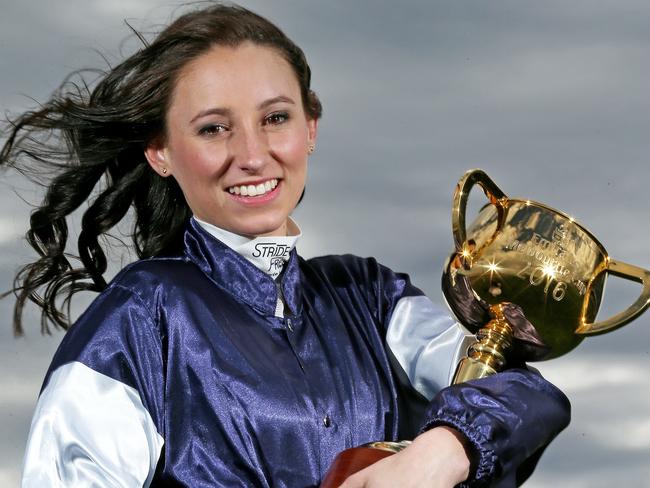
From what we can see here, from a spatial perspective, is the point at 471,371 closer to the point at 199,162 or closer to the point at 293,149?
the point at 293,149

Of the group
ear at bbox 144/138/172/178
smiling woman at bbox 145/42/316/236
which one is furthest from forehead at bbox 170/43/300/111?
ear at bbox 144/138/172/178

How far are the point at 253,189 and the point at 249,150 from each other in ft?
0.30

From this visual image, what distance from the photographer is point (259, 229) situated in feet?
9.80

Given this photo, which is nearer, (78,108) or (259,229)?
(259,229)

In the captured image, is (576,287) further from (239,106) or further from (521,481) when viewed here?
(239,106)

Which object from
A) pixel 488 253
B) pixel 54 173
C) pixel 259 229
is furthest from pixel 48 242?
pixel 488 253

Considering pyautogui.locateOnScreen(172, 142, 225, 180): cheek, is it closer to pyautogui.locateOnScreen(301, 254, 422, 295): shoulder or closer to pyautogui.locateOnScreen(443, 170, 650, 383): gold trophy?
pyautogui.locateOnScreen(301, 254, 422, 295): shoulder

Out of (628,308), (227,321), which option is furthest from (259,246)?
(628,308)

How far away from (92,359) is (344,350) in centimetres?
54

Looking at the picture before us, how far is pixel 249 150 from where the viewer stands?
2.92 meters

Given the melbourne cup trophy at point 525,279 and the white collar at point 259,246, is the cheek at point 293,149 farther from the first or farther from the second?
the melbourne cup trophy at point 525,279

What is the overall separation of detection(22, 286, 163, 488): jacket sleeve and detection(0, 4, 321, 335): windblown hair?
0.37 m

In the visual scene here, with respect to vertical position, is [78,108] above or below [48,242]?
above

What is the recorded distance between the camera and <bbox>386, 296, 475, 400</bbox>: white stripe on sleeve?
311 centimetres
